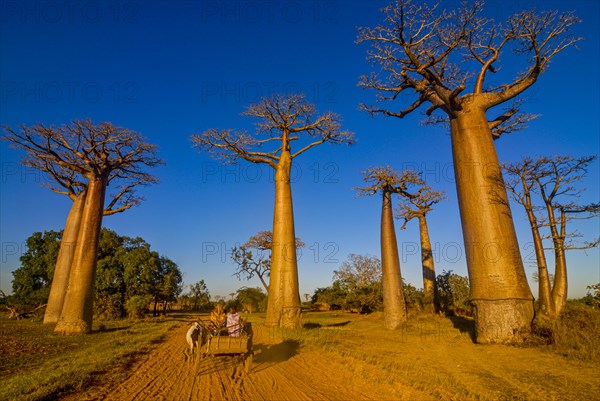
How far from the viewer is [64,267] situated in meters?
16.8

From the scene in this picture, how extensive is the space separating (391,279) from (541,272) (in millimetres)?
5928

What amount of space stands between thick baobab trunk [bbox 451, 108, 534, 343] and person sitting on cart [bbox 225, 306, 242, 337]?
5.17 m

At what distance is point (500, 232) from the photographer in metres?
7.95

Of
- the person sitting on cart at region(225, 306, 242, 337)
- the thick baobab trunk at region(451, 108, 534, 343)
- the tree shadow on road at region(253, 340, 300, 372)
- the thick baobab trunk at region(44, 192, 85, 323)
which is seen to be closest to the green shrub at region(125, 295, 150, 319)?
the thick baobab trunk at region(44, 192, 85, 323)

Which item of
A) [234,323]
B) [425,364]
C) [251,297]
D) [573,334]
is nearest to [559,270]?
[573,334]

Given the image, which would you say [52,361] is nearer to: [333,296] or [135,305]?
[135,305]

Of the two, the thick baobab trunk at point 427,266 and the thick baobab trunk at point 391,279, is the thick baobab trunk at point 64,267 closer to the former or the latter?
the thick baobab trunk at point 391,279

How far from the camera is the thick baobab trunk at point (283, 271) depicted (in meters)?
12.2

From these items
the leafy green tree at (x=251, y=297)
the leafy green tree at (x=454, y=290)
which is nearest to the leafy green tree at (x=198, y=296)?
the leafy green tree at (x=251, y=297)

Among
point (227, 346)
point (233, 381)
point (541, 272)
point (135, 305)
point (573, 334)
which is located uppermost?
point (541, 272)

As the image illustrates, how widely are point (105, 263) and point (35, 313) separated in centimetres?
533

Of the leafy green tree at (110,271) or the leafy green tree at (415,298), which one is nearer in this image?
the leafy green tree at (415,298)

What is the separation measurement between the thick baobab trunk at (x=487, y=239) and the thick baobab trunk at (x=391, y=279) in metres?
5.85

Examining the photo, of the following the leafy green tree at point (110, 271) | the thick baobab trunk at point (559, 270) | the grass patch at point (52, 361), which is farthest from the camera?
the leafy green tree at point (110, 271)
